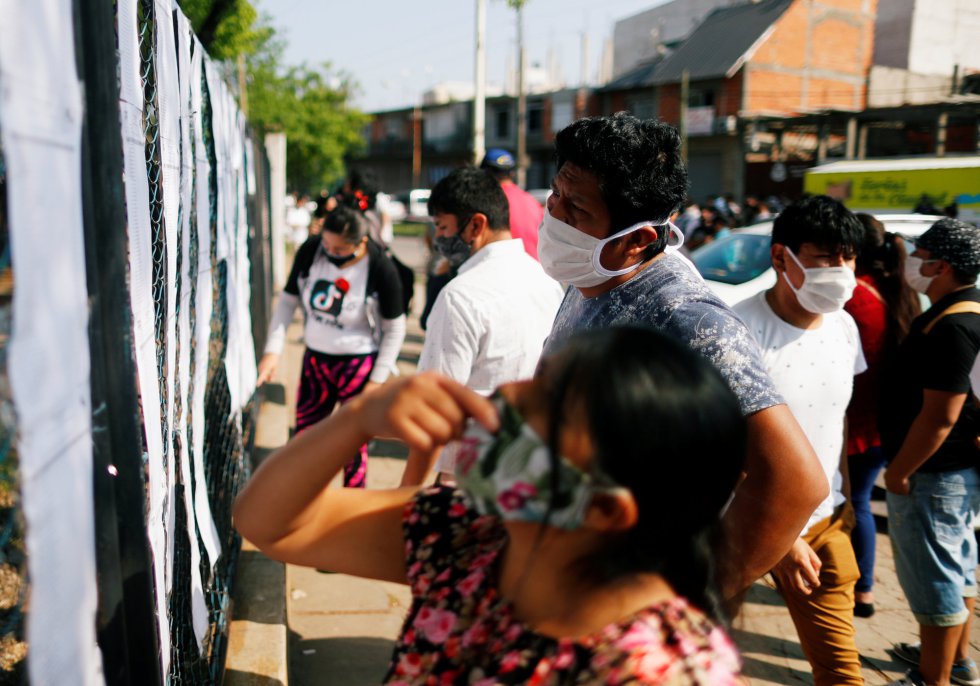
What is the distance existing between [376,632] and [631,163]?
2.60 metres

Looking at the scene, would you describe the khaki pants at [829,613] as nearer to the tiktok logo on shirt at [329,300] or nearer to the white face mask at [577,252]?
the white face mask at [577,252]

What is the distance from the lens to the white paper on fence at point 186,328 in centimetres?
221

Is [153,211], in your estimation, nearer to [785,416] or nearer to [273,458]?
[273,458]

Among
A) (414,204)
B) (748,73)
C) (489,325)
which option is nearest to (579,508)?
(489,325)

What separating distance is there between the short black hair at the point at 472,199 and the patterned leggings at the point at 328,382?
1209mm

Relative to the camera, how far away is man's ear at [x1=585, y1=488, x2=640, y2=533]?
1126mm

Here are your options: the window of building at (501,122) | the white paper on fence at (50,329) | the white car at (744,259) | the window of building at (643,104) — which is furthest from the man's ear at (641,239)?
the window of building at (501,122)

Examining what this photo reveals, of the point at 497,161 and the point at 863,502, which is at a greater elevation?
the point at 497,161

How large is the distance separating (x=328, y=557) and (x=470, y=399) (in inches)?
21.0

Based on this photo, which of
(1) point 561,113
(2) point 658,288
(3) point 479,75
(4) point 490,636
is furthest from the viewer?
(1) point 561,113

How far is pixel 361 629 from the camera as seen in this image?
3.79 meters

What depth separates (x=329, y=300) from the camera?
14.3ft

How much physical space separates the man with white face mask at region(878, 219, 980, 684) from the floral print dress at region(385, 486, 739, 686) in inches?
93.5

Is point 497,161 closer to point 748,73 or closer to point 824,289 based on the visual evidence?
point 824,289
